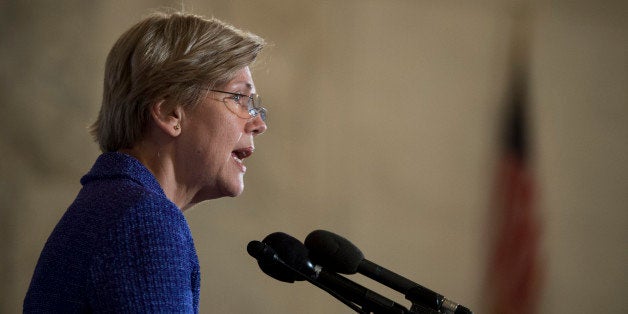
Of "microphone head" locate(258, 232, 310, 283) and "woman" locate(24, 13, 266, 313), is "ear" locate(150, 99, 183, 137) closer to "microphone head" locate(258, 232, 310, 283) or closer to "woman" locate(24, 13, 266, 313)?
"woman" locate(24, 13, 266, 313)

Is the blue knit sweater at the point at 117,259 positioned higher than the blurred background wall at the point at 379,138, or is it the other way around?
the blurred background wall at the point at 379,138

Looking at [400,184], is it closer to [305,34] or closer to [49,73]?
[305,34]

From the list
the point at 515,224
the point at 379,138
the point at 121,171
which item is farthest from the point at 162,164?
the point at 515,224

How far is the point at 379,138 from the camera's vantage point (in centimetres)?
423

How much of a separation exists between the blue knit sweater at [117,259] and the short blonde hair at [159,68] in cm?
33

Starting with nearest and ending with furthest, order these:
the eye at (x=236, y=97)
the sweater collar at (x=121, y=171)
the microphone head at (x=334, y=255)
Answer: the sweater collar at (x=121, y=171) → the microphone head at (x=334, y=255) → the eye at (x=236, y=97)

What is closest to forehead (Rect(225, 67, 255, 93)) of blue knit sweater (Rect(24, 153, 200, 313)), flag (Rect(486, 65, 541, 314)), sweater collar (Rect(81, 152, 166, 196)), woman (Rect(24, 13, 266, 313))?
woman (Rect(24, 13, 266, 313))

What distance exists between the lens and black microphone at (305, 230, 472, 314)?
1.59 meters

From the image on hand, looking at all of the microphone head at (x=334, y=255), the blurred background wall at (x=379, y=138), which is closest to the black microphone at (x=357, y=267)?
the microphone head at (x=334, y=255)

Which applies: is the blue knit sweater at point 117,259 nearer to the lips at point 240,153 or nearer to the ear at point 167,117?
the ear at point 167,117

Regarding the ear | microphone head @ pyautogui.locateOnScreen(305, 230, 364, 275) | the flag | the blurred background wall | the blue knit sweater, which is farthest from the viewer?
the flag

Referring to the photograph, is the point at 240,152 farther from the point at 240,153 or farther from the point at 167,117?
the point at 167,117

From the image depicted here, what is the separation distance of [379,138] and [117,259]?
3.04 meters

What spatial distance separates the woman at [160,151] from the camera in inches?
52.6
